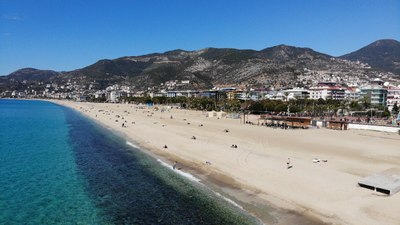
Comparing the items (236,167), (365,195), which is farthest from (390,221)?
(236,167)

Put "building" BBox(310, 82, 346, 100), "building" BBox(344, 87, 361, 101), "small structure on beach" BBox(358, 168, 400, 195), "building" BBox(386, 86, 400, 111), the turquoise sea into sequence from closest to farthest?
the turquoise sea, "small structure on beach" BBox(358, 168, 400, 195), "building" BBox(386, 86, 400, 111), "building" BBox(344, 87, 361, 101), "building" BBox(310, 82, 346, 100)

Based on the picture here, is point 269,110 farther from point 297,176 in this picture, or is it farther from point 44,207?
point 44,207

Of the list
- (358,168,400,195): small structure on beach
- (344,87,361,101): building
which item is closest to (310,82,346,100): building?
(344,87,361,101): building

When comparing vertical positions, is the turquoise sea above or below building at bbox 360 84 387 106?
below

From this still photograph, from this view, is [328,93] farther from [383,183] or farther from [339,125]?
[383,183]

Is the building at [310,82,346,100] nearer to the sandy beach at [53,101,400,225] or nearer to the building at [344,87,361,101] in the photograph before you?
the building at [344,87,361,101]

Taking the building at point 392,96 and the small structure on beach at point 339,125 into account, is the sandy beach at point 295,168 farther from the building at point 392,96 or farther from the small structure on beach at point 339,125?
the building at point 392,96

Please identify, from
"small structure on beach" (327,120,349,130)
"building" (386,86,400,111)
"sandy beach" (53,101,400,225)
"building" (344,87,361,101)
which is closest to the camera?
"sandy beach" (53,101,400,225)

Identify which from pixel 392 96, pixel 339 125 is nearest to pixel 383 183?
pixel 339 125
